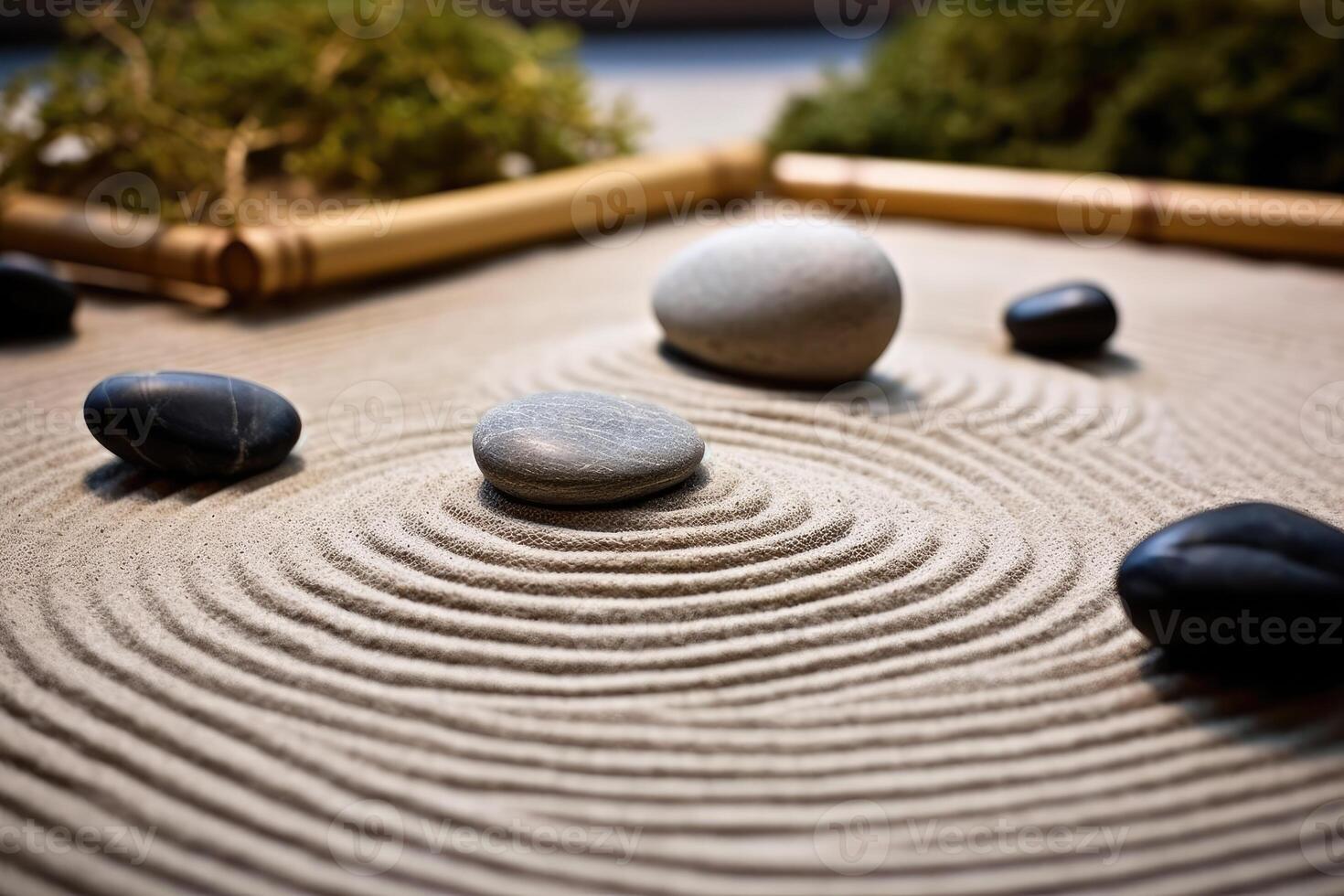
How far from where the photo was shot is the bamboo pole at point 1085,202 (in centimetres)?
387

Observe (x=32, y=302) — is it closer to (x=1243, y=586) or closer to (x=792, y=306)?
(x=792, y=306)

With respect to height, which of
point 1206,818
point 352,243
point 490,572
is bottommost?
point 1206,818

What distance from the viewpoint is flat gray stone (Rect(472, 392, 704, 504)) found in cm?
193

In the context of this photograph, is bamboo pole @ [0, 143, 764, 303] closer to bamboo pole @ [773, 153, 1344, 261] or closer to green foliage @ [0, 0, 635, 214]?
green foliage @ [0, 0, 635, 214]

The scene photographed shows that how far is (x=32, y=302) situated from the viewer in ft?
9.82

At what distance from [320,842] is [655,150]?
4487mm

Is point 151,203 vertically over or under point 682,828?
over

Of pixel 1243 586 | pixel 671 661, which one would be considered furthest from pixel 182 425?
pixel 1243 586

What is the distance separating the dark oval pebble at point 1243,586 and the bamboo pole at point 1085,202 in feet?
8.52

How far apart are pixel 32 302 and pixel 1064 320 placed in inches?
103

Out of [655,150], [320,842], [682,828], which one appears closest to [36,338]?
[320,842]

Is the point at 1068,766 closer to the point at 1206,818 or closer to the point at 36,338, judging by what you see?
the point at 1206,818

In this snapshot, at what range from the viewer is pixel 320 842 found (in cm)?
135

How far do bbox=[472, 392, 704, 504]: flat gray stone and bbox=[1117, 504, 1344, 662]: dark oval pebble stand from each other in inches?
29.7
